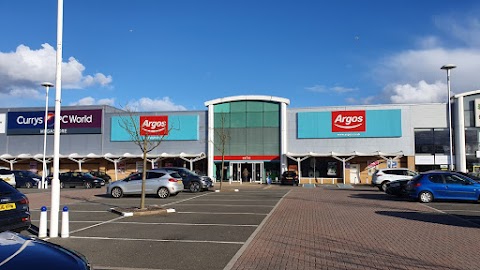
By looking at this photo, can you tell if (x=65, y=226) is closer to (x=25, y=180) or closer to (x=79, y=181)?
(x=79, y=181)

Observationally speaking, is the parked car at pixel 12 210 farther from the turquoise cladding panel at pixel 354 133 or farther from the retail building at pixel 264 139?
the turquoise cladding panel at pixel 354 133

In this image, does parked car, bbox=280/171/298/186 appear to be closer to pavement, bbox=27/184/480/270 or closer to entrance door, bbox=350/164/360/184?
entrance door, bbox=350/164/360/184

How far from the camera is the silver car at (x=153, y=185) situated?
20.7 m

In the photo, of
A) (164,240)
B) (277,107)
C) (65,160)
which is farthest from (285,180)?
(164,240)

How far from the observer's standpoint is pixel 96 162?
4509 cm

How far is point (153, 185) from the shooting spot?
68.0ft

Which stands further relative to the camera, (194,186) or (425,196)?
(194,186)

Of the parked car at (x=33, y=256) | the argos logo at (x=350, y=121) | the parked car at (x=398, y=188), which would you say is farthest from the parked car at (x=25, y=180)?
the parked car at (x=33, y=256)

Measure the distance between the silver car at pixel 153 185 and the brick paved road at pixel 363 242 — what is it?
26.4 feet

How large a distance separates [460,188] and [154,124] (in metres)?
32.1

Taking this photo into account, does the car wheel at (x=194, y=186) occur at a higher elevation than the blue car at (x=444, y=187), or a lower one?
lower

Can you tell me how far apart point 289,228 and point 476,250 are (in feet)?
14.7

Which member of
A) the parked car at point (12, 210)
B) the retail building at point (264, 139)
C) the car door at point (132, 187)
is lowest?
the car door at point (132, 187)

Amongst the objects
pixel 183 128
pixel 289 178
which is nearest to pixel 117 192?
pixel 289 178
